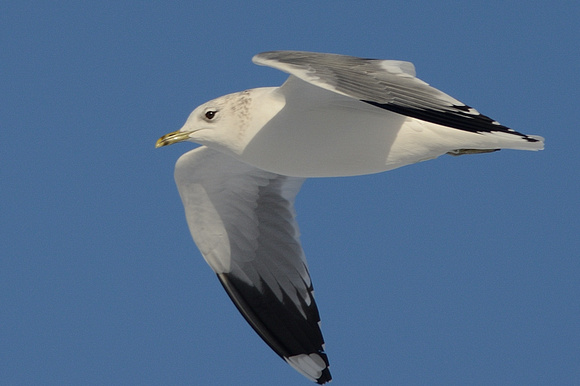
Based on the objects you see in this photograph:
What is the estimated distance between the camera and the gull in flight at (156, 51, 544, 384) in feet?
18.7

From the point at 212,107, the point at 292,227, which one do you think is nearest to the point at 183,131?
the point at 212,107

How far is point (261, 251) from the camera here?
782 centimetres

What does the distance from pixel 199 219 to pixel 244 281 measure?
55 centimetres

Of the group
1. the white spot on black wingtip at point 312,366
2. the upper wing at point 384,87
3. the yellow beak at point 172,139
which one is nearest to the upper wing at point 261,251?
the white spot on black wingtip at point 312,366

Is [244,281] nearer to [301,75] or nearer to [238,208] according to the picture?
[238,208]

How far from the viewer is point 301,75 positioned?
5449 mm

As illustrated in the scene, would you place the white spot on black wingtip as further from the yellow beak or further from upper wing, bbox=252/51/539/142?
upper wing, bbox=252/51/539/142

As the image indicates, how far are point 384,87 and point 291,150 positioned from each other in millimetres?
911

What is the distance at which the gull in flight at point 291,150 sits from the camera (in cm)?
571

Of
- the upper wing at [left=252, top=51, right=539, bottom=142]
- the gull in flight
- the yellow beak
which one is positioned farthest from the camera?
the yellow beak

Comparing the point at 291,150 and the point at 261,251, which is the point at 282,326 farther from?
the point at 291,150

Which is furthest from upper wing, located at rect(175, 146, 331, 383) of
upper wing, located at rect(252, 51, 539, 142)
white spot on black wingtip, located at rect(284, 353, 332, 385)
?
upper wing, located at rect(252, 51, 539, 142)

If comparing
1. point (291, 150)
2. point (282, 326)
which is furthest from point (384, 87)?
point (282, 326)

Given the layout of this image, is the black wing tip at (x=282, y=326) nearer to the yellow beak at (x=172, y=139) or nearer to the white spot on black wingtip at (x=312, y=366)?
the white spot on black wingtip at (x=312, y=366)
